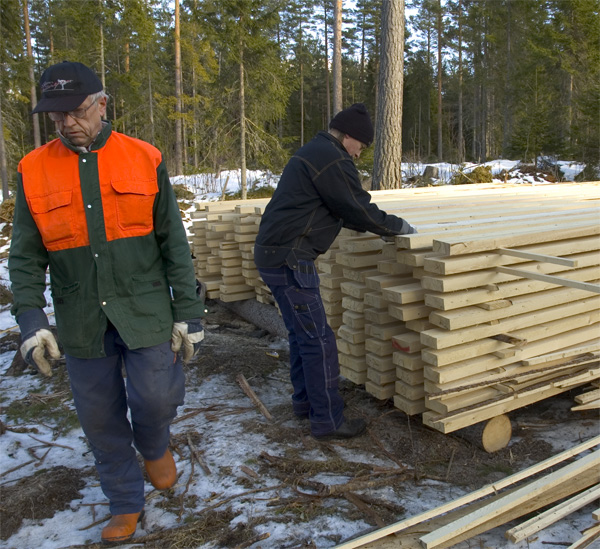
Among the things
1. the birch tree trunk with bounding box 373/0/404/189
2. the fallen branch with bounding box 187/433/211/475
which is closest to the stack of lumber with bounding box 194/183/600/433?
the fallen branch with bounding box 187/433/211/475

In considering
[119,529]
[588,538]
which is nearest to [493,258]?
[588,538]

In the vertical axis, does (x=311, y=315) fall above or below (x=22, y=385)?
above

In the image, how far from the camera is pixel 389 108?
34.9 ft

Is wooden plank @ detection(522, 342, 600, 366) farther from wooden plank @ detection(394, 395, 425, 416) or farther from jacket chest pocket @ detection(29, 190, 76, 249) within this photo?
jacket chest pocket @ detection(29, 190, 76, 249)

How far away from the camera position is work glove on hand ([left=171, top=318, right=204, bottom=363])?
117 inches

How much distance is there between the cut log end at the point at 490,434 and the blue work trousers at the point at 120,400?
2.04m

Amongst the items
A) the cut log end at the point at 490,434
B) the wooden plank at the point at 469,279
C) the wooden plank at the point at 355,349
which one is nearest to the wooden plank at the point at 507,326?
the wooden plank at the point at 469,279

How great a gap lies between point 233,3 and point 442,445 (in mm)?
16072

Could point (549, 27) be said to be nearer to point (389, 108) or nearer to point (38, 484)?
point (389, 108)

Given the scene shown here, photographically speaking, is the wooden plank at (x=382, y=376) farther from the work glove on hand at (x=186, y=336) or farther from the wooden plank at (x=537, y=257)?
the work glove on hand at (x=186, y=336)

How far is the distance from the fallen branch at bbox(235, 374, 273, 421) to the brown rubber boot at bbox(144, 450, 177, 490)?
1064 mm

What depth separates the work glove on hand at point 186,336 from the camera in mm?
2975

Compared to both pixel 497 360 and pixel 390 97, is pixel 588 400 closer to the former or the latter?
pixel 497 360

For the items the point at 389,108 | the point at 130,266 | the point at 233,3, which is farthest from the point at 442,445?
the point at 233,3
